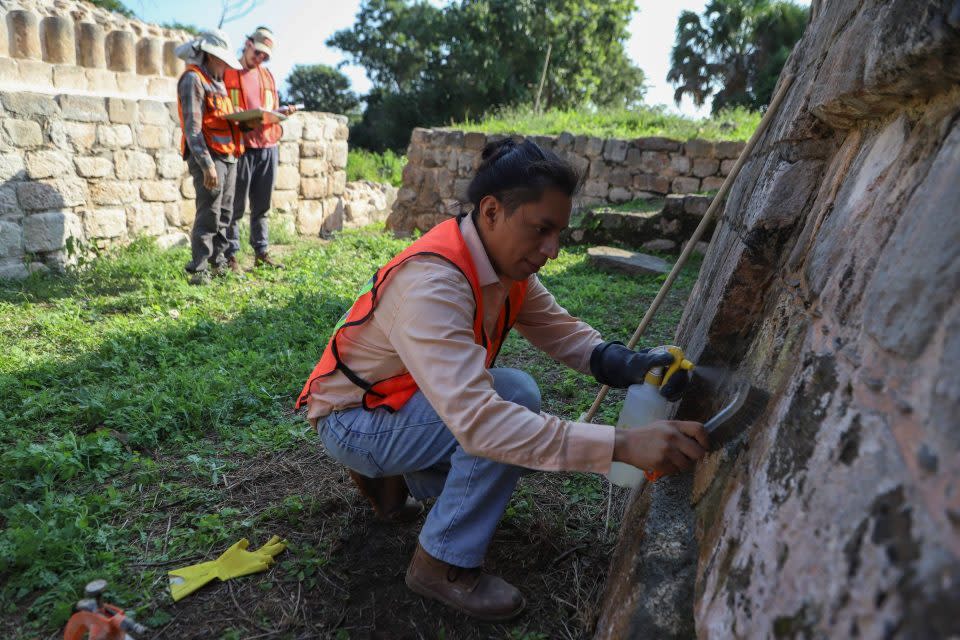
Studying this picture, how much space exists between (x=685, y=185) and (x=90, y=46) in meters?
6.52

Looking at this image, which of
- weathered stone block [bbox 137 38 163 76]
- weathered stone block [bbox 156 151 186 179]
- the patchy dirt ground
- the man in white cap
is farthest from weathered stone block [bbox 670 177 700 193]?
the patchy dirt ground

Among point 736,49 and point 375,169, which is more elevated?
point 736,49

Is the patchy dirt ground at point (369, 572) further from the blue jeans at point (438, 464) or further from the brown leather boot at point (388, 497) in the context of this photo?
the blue jeans at point (438, 464)

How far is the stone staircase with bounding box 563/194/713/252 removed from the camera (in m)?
6.72

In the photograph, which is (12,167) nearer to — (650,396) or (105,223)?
(105,223)

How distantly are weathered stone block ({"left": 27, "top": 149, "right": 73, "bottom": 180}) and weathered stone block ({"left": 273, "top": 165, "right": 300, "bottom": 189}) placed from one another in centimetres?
240

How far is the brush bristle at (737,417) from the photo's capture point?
1.33m

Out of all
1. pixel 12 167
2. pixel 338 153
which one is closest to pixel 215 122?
pixel 12 167

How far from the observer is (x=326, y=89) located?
26.8 meters

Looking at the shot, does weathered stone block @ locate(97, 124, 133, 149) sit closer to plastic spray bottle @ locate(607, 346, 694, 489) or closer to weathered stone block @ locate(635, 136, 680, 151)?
plastic spray bottle @ locate(607, 346, 694, 489)

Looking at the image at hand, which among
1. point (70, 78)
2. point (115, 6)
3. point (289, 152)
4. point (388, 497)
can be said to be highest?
point (115, 6)

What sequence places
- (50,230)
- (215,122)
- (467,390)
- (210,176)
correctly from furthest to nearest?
(50,230) → (215,122) → (210,176) → (467,390)

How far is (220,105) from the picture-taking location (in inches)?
194

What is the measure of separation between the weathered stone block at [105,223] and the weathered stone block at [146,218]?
7 centimetres
